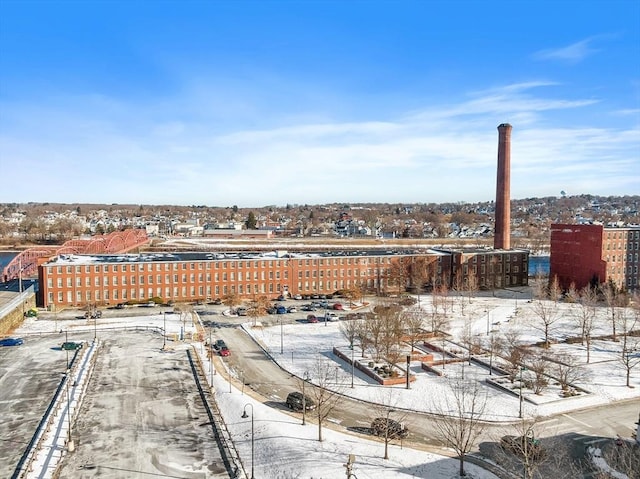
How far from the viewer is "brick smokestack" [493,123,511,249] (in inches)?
3605

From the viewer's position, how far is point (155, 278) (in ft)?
235

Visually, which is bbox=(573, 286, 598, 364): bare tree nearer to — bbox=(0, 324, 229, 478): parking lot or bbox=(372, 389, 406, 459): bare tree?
bbox=(372, 389, 406, 459): bare tree

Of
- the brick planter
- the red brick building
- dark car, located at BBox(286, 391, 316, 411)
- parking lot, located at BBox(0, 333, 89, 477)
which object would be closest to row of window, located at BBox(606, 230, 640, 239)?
the red brick building

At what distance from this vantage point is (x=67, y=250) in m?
85.9

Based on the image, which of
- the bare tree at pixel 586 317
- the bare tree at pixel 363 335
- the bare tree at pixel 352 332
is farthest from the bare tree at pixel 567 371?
the bare tree at pixel 352 332

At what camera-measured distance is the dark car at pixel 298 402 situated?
110 ft

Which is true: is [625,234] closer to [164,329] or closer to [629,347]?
[629,347]

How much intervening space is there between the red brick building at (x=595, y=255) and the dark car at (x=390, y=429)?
5432 centimetres

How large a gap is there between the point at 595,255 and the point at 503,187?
23.1m

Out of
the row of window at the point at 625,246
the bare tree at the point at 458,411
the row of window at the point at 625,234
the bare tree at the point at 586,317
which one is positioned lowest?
the bare tree at the point at 458,411

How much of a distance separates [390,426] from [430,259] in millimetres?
54434

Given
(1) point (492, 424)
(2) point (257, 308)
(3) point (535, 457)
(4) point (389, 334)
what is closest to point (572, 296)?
(4) point (389, 334)

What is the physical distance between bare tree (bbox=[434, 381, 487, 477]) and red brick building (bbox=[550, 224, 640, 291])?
1777 inches

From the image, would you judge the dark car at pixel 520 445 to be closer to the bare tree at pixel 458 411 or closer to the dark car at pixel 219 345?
the bare tree at pixel 458 411
